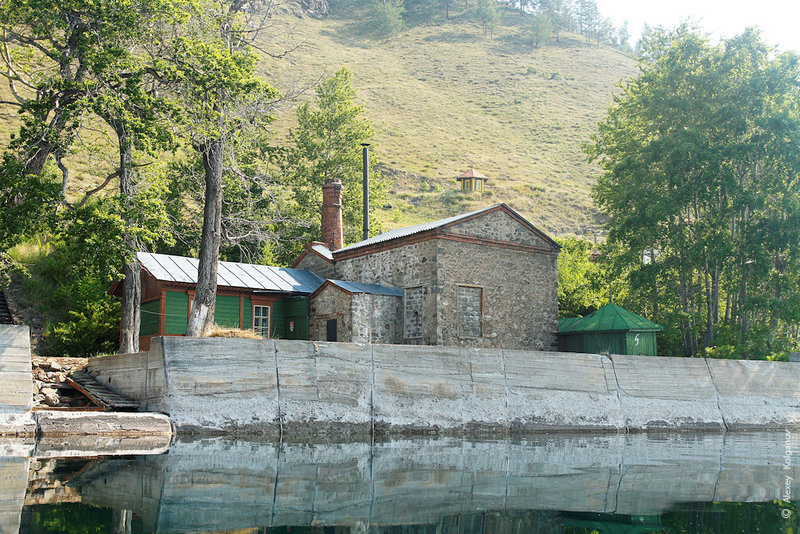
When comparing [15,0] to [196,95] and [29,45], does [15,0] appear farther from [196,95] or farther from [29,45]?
[196,95]

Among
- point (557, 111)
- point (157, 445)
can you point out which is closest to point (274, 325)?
point (157, 445)

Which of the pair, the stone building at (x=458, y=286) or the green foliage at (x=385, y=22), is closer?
the stone building at (x=458, y=286)

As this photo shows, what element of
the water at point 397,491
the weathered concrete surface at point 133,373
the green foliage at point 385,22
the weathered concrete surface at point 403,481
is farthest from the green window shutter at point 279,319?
the green foliage at point 385,22

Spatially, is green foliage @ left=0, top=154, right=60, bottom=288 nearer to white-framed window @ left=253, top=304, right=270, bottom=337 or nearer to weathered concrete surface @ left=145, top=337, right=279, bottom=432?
weathered concrete surface @ left=145, top=337, right=279, bottom=432

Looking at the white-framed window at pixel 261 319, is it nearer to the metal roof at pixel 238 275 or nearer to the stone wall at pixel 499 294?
the metal roof at pixel 238 275

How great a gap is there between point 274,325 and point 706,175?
51.5ft

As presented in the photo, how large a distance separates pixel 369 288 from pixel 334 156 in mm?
20508

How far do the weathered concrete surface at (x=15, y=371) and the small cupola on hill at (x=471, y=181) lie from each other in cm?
5585

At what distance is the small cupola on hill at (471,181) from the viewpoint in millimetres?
66812

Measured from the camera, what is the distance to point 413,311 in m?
22.7

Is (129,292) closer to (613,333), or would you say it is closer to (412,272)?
(412,272)

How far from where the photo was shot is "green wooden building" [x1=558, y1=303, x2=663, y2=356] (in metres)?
22.2

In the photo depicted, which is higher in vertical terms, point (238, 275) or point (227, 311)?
point (238, 275)

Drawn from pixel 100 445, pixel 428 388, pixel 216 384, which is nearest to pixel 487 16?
pixel 428 388
